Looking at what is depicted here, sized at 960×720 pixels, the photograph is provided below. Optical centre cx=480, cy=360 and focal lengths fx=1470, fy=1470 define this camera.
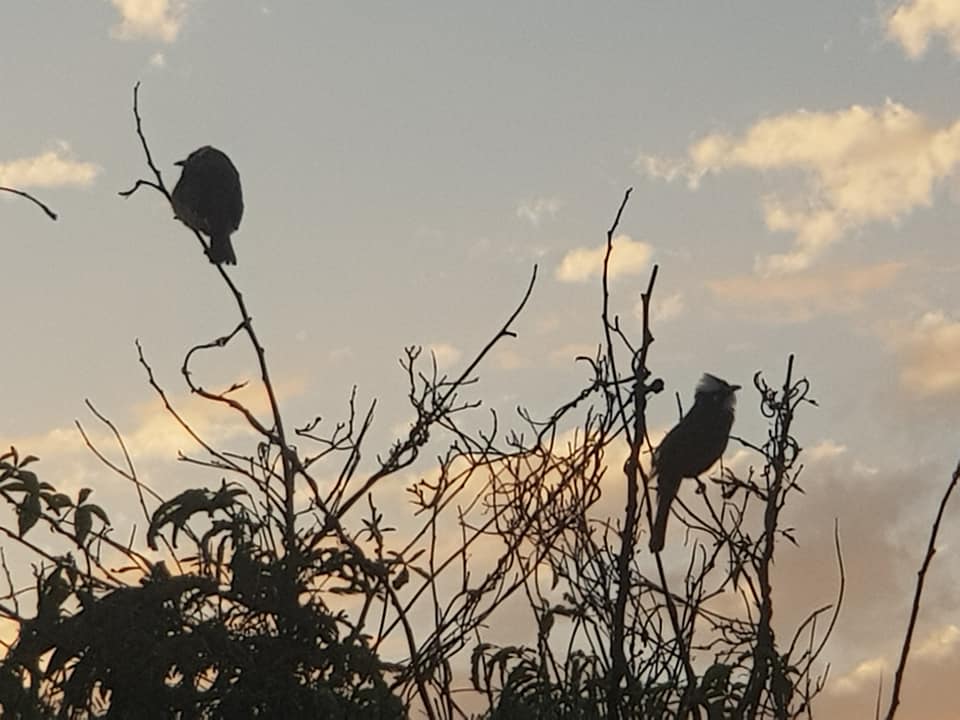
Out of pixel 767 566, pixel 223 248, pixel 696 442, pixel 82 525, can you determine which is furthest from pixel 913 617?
pixel 223 248

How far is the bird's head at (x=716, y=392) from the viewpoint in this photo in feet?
35.7

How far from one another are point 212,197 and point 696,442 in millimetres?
4469

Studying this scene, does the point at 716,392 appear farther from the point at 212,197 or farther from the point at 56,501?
the point at 56,501

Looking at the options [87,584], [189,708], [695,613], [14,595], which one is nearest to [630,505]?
[695,613]

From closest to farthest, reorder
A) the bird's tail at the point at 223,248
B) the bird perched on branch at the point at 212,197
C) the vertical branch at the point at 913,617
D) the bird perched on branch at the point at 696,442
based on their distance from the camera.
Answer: the vertical branch at the point at 913,617, the bird perched on branch at the point at 696,442, the bird's tail at the point at 223,248, the bird perched on branch at the point at 212,197

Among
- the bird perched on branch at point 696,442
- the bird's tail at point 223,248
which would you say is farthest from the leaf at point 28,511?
the bird's tail at point 223,248

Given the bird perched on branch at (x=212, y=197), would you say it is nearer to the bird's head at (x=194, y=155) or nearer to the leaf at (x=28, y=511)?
the bird's head at (x=194, y=155)

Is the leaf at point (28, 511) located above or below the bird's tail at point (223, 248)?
below

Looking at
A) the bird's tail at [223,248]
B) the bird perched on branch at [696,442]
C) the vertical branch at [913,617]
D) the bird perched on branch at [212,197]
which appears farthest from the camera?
the bird perched on branch at [212,197]

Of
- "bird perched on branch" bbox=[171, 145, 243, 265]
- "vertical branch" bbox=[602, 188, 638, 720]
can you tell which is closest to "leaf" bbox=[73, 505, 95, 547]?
"vertical branch" bbox=[602, 188, 638, 720]

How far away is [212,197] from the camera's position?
1198 cm

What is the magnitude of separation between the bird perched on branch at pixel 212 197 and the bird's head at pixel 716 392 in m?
3.82

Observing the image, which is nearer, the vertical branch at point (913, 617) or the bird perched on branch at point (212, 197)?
the vertical branch at point (913, 617)

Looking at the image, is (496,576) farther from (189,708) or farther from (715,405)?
(715,405)
